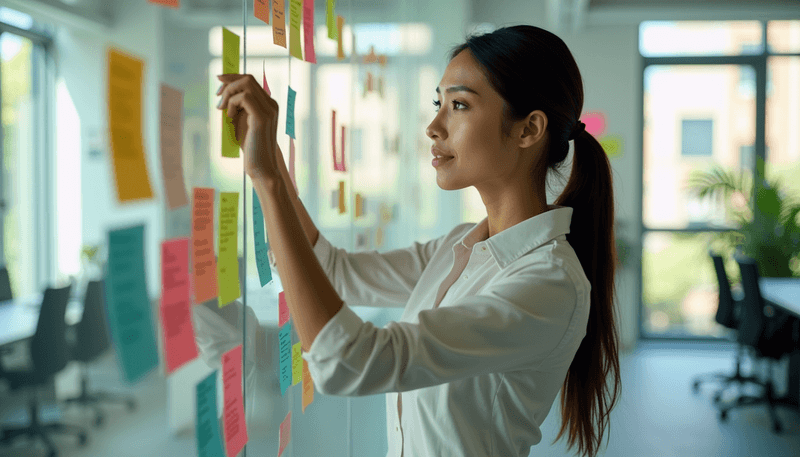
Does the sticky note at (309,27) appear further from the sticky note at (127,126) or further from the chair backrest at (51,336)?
the chair backrest at (51,336)

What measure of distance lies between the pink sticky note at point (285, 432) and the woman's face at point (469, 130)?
543 mm

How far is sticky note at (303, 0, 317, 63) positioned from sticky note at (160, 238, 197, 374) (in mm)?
714

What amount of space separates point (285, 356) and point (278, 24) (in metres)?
0.60

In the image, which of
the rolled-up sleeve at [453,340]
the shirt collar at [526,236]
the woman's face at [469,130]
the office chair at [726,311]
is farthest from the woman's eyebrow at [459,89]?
the office chair at [726,311]

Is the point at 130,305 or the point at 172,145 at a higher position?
the point at 172,145

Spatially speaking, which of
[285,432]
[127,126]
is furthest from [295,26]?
[285,432]

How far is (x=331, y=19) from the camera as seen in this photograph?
1.51 m

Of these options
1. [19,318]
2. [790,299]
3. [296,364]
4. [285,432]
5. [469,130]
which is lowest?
[790,299]

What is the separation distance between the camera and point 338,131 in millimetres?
1670

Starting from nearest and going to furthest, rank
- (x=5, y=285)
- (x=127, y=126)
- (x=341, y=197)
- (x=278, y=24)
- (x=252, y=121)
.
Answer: (x=5, y=285), (x=127, y=126), (x=252, y=121), (x=278, y=24), (x=341, y=197)

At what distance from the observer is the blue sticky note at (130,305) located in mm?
550

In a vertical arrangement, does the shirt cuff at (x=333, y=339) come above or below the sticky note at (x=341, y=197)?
below

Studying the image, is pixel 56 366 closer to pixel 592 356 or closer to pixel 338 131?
pixel 592 356

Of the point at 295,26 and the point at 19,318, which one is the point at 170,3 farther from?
the point at 295,26
